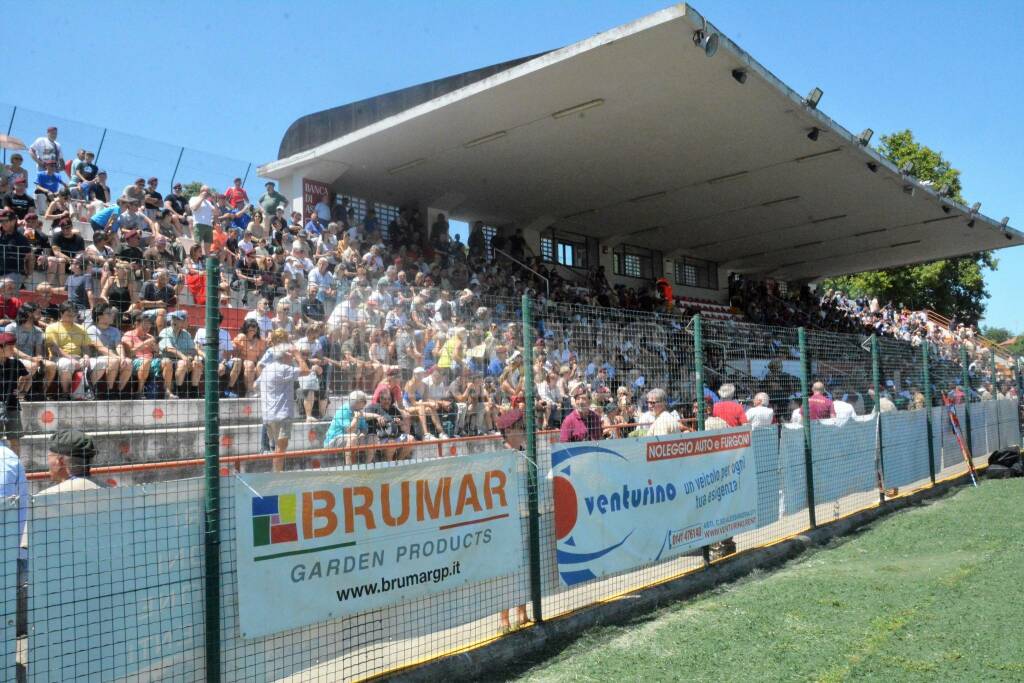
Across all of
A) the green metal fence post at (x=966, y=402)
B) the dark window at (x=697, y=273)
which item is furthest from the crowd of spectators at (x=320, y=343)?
the dark window at (x=697, y=273)

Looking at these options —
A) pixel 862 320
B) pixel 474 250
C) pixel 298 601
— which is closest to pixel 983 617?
pixel 298 601

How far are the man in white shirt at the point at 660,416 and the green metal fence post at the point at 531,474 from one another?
7.34 ft

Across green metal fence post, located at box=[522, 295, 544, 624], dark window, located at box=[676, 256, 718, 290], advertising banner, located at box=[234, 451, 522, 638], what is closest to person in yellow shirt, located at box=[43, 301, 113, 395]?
advertising banner, located at box=[234, 451, 522, 638]

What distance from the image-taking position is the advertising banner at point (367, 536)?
4.17 meters

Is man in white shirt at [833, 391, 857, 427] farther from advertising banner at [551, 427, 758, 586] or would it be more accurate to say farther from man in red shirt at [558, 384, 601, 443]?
man in red shirt at [558, 384, 601, 443]

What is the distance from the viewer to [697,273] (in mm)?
30219

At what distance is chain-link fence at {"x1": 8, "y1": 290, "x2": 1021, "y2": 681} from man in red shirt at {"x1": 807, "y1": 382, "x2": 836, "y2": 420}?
2.28 metres

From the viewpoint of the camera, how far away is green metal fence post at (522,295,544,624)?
5.79 m

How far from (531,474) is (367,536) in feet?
5.15

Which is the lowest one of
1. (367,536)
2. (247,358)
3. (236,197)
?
(367,536)

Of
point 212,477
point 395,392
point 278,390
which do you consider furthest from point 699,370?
point 212,477

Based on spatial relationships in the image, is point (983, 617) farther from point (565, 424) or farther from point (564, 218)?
point (564, 218)

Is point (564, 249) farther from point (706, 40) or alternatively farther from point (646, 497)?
point (646, 497)

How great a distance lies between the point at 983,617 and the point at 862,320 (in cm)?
3021
